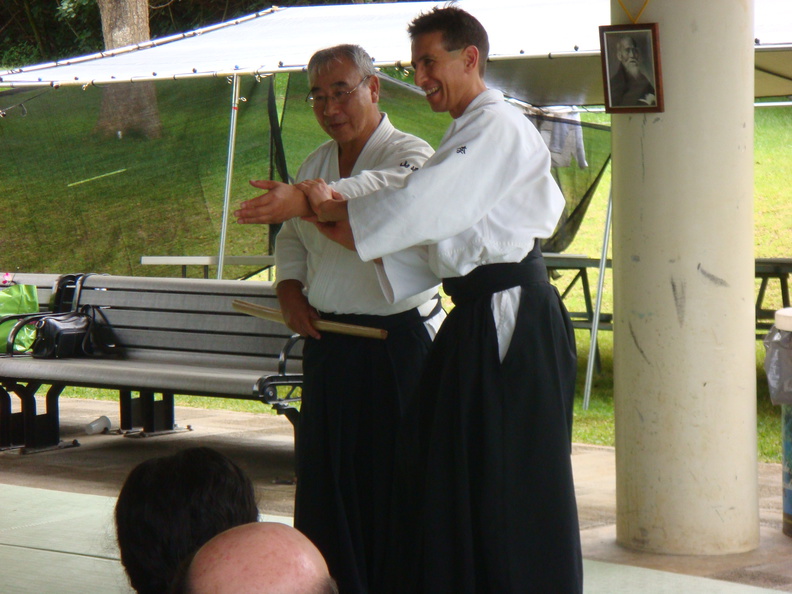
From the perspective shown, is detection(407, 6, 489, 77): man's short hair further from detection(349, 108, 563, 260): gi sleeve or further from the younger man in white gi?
detection(349, 108, 563, 260): gi sleeve

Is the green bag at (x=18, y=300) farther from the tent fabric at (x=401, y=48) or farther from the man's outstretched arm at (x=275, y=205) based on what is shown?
the man's outstretched arm at (x=275, y=205)

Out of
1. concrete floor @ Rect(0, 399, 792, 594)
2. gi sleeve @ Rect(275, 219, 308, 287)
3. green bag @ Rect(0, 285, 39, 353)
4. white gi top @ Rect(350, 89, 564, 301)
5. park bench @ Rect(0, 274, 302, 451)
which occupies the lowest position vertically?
concrete floor @ Rect(0, 399, 792, 594)

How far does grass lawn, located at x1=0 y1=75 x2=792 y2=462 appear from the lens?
25.0 ft

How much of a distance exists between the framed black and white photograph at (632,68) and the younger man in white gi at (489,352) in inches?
50.0

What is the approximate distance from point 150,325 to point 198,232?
5.67 m

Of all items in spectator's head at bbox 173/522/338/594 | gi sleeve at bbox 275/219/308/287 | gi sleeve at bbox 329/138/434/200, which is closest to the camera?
spectator's head at bbox 173/522/338/594

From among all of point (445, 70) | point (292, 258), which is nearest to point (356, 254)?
point (292, 258)

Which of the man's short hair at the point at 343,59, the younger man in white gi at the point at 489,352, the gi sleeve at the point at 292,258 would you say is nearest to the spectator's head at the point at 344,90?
the man's short hair at the point at 343,59

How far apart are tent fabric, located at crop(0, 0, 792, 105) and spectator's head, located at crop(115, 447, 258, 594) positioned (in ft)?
15.0

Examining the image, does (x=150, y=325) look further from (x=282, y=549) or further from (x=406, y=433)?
(x=282, y=549)

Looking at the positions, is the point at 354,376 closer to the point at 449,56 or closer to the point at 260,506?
the point at 449,56

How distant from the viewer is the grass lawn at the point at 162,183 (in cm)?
762

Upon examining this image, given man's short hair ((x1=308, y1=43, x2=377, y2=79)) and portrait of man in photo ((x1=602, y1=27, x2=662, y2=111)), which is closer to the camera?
man's short hair ((x1=308, y1=43, x2=377, y2=79))

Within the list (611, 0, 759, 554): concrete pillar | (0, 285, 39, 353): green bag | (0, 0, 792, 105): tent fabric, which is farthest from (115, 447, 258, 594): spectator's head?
(0, 285, 39, 353): green bag
